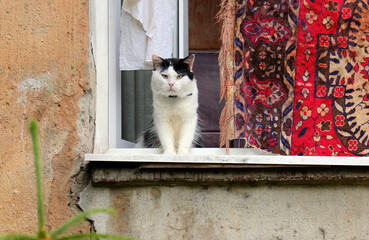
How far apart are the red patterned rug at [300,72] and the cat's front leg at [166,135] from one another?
0.28 meters

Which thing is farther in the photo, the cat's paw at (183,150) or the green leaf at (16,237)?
the cat's paw at (183,150)

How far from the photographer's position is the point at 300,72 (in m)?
2.43

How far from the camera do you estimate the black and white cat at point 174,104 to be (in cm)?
252

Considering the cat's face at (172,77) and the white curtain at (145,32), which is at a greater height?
the white curtain at (145,32)

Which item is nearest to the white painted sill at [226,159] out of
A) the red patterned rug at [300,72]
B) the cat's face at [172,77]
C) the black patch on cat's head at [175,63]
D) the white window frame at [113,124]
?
the white window frame at [113,124]

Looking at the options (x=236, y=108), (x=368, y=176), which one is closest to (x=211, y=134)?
(x=236, y=108)

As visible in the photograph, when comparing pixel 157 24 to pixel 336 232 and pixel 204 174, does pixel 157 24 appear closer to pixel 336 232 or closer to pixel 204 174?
pixel 204 174

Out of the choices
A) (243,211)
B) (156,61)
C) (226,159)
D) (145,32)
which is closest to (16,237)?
(226,159)

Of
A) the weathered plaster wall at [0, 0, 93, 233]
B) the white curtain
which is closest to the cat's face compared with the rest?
the white curtain

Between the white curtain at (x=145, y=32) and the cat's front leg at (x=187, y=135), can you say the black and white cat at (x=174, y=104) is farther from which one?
the white curtain at (x=145, y=32)

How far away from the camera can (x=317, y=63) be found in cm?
243

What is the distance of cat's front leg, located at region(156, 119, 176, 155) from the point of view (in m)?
2.52

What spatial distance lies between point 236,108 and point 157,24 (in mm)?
652

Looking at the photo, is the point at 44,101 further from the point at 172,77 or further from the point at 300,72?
the point at 300,72
